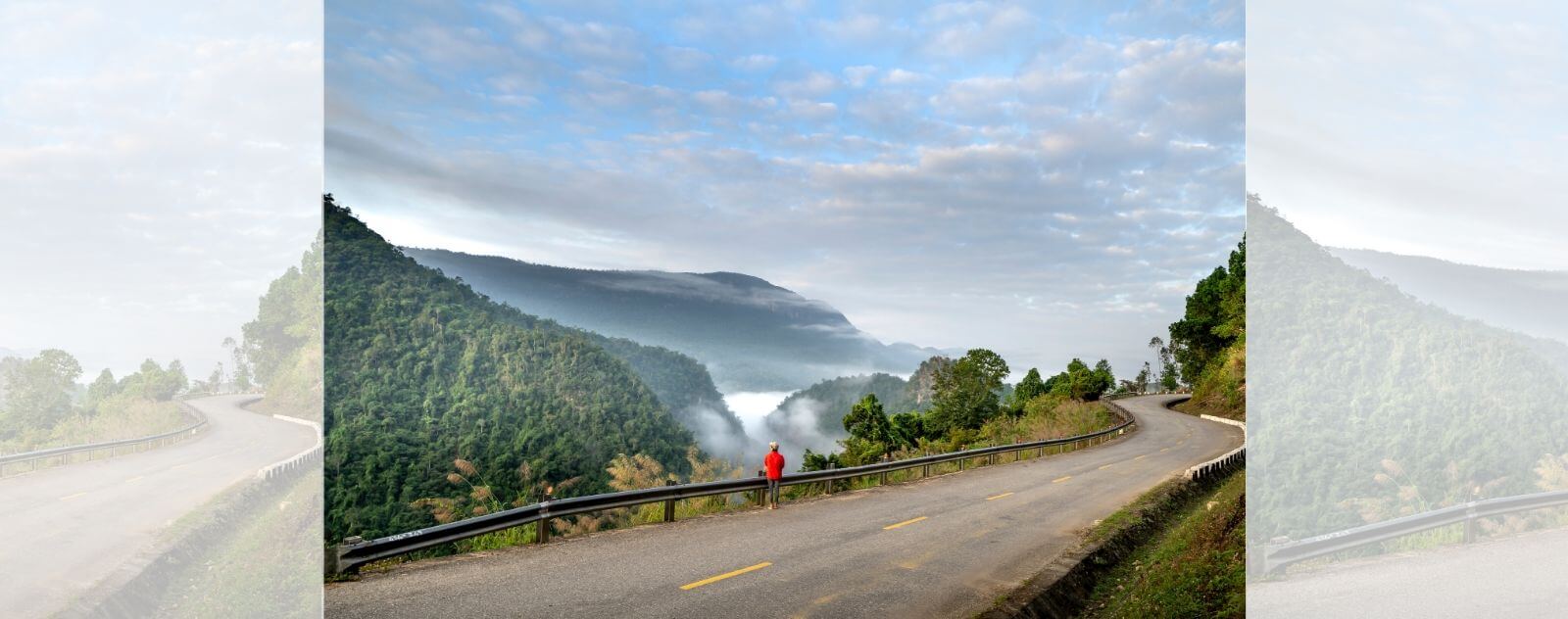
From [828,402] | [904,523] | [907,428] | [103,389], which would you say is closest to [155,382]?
[103,389]

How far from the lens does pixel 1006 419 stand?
2327 inches

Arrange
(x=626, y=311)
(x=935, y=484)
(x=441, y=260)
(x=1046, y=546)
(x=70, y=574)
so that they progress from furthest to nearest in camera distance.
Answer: (x=626, y=311)
(x=441, y=260)
(x=935, y=484)
(x=1046, y=546)
(x=70, y=574)

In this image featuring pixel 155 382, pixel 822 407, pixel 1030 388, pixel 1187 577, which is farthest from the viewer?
pixel 822 407

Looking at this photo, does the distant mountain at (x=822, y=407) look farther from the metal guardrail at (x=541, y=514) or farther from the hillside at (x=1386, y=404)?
the hillside at (x=1386, y=404)

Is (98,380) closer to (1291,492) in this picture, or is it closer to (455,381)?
(1291,492)

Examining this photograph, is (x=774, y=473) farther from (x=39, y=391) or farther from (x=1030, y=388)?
(x=1030, y=388)

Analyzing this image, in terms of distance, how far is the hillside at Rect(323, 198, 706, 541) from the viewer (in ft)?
163

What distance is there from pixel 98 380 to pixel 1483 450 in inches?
665

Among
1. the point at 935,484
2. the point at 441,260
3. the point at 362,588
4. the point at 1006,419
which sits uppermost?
the point at 441,260

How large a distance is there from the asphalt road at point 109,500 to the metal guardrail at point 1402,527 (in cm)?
1206

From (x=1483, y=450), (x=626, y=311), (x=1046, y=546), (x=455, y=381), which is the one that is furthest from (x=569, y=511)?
(x=626, y=311)

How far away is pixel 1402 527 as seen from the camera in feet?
29.3

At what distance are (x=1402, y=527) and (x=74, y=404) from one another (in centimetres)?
1498

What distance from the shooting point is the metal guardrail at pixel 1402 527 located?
26.4ft
